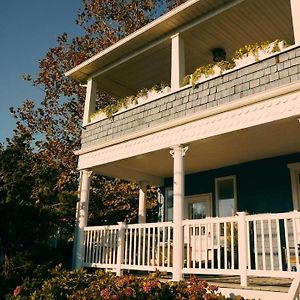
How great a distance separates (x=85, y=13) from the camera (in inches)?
760

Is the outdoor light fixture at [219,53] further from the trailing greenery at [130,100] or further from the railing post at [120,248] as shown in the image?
the railing post at [120,248]

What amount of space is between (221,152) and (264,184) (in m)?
1.51

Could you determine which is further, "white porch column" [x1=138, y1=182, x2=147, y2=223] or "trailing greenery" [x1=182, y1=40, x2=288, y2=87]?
"white porch column" [x1=138, y1=182, x2=147, y2=223]

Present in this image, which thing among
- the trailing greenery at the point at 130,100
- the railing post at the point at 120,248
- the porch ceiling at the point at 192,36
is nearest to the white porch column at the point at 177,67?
the porch ceiling at the point at 192,36

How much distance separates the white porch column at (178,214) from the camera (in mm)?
6905

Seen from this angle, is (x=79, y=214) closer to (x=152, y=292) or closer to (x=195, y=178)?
(x=195, y=178)

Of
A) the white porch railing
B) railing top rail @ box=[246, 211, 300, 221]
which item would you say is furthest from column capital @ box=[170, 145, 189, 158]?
railing top rail @ box=[246, 211, 300, 221]

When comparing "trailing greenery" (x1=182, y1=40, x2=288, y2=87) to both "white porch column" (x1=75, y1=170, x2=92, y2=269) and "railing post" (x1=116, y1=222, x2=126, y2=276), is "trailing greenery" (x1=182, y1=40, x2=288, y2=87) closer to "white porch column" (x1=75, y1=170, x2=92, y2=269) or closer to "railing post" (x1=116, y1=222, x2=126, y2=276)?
"railing post" (x1=116, y1=222, x2=126, y2=276)

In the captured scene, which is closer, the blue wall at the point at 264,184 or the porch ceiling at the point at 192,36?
the porch ceiling at the point at 192,36

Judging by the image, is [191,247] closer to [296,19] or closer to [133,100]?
[133,100]

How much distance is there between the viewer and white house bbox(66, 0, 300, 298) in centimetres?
644

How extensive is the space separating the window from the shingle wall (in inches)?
122

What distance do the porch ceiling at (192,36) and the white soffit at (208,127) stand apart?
2.31 metres

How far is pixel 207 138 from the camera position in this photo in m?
7.28
